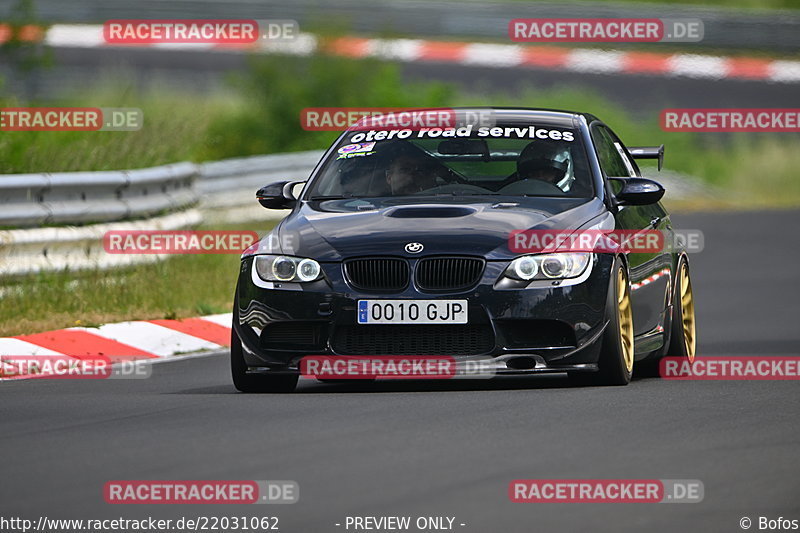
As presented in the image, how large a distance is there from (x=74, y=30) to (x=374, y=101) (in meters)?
12.2

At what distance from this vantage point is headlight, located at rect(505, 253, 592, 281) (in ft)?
31.4

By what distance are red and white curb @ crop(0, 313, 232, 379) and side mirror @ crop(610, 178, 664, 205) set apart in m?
3.54

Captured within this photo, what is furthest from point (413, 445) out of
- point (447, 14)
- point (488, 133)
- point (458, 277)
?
point (447, 14)

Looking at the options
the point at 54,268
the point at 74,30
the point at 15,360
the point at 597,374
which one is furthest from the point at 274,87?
the point at 597,374

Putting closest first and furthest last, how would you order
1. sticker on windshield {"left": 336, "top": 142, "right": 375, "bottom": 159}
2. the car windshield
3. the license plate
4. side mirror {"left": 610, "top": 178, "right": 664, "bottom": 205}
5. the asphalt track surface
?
1. the asphalt track surface
2. the license plate
3. side mirror {"left": 610, "top": 178, "right": 664, "bottom": 205}
4. the car windshield
5. sticker on windshield {"left": 336, "top": 142, "right": 375, "bottom": 159}

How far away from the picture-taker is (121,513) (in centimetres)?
634

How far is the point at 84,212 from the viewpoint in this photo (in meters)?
14.9

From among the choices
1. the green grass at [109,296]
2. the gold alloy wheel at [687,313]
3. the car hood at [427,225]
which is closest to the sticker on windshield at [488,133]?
the car hood at [427,225]

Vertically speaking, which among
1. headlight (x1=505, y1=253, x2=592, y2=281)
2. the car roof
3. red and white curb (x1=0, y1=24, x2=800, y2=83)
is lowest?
red and white curb (x1=0, y1=24, x2=800, y2=83)

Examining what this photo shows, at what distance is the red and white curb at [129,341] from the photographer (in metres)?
11.9

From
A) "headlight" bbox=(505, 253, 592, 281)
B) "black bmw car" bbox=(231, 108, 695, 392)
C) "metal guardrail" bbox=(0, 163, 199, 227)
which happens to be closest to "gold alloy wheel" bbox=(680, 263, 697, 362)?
"black bmw car" bbox=(231, 108, 695, 392)

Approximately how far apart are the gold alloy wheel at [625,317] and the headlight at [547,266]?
0.34 meters

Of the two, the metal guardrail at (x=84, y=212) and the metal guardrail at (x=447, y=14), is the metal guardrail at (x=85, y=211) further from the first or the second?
the metal guardrail at (x=447, y=14)

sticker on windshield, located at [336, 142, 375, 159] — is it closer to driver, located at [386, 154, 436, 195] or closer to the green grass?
driver, located at [386, 154, 436, 195]
